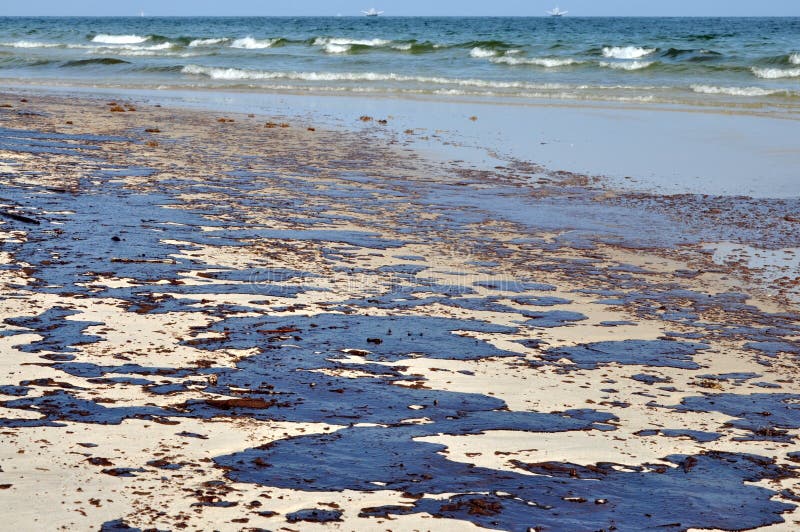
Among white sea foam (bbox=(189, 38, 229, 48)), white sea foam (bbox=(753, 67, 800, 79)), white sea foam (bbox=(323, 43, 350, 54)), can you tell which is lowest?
white sea foam (bbox=(753, 67, 800, 79))

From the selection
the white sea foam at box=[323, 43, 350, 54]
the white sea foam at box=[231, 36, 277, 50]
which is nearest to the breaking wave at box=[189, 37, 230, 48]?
the white sea foam at box=[231, 36, 277, 50]

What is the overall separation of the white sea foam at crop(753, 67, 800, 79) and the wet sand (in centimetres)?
1973

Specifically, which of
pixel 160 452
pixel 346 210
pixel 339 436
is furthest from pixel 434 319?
pixel 346 210

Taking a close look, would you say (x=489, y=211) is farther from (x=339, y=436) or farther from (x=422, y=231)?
(x=339, y=436)

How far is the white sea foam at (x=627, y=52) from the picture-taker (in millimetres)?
34500

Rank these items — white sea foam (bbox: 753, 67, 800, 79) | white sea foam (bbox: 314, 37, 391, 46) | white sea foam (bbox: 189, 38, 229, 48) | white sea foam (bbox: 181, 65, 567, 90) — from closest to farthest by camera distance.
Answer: white sea foam (bbox: 181, 65, 567, 90) → white sea foam (bbox: 753, 67, 800, 79) → white sea foam (bbox: 314, 37, 391, 46) → white sea foam (bbox: 189, 38, 229, 48)

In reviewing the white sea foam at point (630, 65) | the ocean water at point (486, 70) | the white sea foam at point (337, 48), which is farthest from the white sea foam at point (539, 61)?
the white sea foam at point (337, 48)

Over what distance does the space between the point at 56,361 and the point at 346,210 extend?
4.15m

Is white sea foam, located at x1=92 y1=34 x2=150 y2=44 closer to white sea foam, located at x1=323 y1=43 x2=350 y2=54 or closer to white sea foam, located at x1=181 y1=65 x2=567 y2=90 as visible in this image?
white sea foam, located at x1=323 y1=43 x2=350 y2=54

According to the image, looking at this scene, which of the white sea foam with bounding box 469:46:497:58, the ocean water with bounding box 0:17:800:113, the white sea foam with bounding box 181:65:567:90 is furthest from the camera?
the white sea foam with bounding box 469:46:497:58

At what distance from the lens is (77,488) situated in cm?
299

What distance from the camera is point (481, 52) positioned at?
3538 centimetres

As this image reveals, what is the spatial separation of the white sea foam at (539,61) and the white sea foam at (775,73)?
229 inches

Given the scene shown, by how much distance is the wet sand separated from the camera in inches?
122
